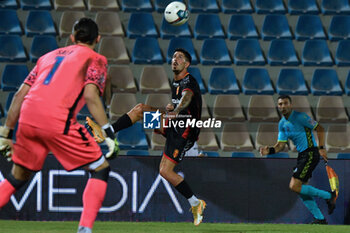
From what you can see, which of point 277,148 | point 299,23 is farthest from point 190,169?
point 299,23

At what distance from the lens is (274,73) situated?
1330 centimetres

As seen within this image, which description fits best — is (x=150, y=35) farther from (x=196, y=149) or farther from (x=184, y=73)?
(x=184, y=73)

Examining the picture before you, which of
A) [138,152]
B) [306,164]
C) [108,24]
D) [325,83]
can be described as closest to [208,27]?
[108,24]

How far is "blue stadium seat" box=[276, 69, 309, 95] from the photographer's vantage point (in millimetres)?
12941

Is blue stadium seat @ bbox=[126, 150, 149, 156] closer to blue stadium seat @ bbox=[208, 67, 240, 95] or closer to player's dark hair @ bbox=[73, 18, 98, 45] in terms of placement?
blue stadium seat @ bbox=[208, 67, 240, 95]

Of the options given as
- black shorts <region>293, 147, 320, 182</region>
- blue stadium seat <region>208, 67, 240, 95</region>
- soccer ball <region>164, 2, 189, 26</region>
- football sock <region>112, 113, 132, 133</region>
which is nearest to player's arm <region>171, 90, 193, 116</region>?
football sock <region>112, 113, 132, 133</region>

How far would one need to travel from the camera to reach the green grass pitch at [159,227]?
25.1 feet

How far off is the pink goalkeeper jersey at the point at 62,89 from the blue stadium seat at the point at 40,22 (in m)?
8.64

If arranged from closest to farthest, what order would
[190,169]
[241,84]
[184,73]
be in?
[184,73] → [190,169] → [241,84]

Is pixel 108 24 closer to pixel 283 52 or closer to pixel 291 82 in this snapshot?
pixel 283 52

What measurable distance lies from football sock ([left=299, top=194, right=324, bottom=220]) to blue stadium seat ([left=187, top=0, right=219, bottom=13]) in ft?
20.2

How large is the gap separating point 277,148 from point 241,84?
407cm

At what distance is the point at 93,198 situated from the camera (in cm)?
484

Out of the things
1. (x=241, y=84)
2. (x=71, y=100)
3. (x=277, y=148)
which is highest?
(x=241, y=84)
